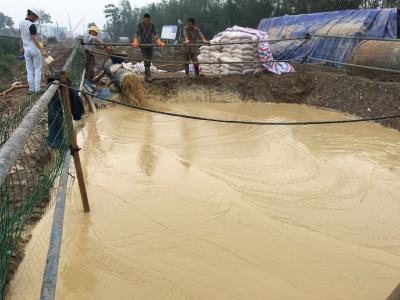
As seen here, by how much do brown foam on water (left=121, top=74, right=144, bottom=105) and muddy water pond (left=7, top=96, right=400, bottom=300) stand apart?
1854 millimetres

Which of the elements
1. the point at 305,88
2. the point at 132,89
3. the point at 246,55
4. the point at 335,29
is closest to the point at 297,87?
the point at 305,88

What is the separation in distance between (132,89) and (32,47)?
1.97 m

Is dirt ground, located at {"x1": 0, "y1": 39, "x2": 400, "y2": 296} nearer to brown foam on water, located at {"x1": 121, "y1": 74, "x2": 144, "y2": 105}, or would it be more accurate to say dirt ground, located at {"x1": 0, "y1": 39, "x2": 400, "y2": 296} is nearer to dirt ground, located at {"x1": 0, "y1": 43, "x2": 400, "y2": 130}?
dirt ground, located at {"x1": 0, "y1": 43, "x2": 400, "y2": 130}

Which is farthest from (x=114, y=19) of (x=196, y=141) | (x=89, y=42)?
(x=196, y=141)

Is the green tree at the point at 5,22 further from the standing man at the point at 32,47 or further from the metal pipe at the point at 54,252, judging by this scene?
the metal pipe at the point at 54,252

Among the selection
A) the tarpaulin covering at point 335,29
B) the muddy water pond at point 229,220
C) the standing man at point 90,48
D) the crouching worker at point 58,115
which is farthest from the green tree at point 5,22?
the crouching worker at point 58,115

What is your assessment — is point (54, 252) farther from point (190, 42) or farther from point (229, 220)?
point (190, 42)

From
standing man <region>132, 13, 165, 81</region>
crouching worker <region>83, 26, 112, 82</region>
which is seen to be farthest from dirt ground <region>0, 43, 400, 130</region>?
crouching worker <region>83, 26, 112, 82</region>

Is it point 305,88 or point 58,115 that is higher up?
point 58,115

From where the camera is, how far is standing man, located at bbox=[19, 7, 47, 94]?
556cm

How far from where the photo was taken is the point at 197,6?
27.2 m

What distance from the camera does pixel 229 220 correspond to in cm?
315

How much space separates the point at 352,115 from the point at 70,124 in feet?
18.2

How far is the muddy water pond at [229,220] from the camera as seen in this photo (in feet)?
7.89
